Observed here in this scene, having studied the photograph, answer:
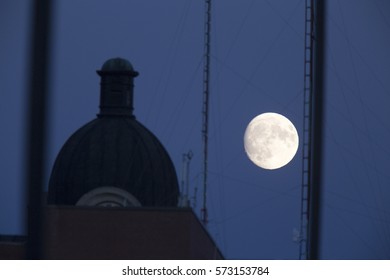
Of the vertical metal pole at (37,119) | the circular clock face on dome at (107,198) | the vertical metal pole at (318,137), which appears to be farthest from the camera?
the circular clock face on dome at (107,198)

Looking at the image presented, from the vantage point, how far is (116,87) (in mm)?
40781

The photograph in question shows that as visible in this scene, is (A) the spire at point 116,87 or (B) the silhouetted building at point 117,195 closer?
(B) the silhouetted building at point 117,195

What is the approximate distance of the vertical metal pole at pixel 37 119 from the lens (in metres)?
5.59

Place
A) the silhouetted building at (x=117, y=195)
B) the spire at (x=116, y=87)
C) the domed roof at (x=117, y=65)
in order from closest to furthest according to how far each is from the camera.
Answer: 1. the silhouetted building at (x=117, y=195)
2. the spire at (x=116, y=87)
3. the domed roof at (x=117, y=65)

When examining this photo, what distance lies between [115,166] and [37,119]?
31.9m

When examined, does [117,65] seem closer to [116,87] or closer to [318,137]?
[116,87]

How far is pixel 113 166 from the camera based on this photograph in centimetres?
3750

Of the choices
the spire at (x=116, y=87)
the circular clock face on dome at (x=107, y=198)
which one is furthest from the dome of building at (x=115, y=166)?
the spire at (x=116, y=87)

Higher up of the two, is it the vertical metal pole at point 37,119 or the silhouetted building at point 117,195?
the silhouetted building at point 117,195

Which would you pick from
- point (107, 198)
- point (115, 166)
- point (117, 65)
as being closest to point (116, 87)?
point (117, 65)

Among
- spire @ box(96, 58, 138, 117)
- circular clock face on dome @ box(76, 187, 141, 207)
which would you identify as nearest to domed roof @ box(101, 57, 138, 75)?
spire @ box(96, 58, 138, 117)

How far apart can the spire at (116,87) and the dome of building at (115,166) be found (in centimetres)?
70

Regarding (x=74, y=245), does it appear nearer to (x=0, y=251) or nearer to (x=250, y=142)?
(x=0, y=251)

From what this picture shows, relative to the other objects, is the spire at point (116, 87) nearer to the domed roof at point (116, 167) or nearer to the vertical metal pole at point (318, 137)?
the domed roof at point (116, 167)
